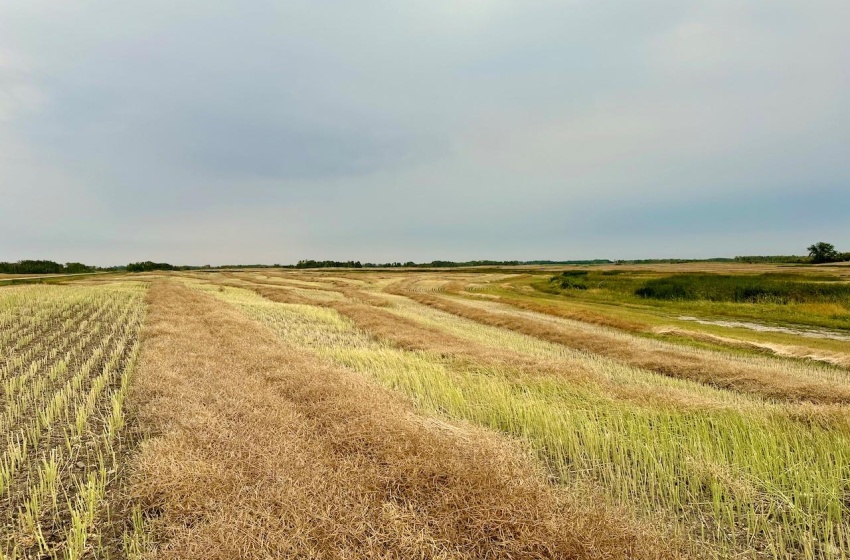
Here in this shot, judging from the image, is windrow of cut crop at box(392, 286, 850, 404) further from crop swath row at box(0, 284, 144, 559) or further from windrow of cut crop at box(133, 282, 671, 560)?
crop swath row at box(0, 284, 144, 559)

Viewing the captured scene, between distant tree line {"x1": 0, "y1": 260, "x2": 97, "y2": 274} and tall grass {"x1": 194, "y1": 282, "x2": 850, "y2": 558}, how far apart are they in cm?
14656

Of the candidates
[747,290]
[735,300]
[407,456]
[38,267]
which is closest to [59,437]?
[407,456]

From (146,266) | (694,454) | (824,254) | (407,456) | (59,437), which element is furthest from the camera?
(146,266)

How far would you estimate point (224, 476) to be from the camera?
4609 mm

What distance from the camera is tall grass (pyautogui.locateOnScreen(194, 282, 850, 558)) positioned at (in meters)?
4.55

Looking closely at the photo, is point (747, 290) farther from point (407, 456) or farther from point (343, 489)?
point (343, 489)

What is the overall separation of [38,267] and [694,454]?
156598 mm

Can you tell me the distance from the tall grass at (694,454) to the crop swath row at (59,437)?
5607mm

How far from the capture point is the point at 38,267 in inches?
4323

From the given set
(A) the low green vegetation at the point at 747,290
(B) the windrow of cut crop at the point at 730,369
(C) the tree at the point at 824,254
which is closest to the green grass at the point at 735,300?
(A) the low green vegetation at the point at 747,290

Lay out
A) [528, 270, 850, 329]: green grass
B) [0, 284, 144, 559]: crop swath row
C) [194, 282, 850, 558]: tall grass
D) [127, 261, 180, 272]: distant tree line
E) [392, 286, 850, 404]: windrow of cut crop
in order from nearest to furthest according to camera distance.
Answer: [0, 284, 144, 559]: crop swath row
[194, 282, 850, 558]: tall grass
[392, 286, 850, 404]: windrow of cut crop
[528, 270, 850, 329]: green grass
[127, 261, 180, 272]: distant tree line

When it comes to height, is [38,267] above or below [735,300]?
above

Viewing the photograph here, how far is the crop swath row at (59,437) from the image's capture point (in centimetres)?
415

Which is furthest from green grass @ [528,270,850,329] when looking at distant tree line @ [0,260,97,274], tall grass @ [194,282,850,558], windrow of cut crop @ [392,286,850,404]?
distant tree line @ [0,260,97,274]
